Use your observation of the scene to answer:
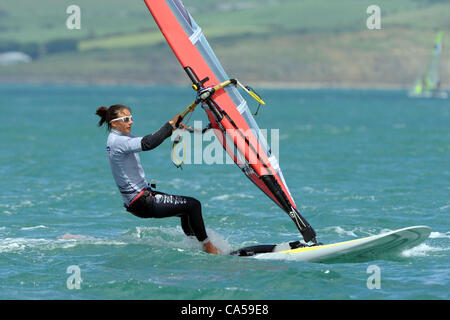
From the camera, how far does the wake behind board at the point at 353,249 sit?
12.3 meters

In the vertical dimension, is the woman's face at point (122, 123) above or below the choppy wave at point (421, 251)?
above

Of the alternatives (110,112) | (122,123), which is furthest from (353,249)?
(110,112)

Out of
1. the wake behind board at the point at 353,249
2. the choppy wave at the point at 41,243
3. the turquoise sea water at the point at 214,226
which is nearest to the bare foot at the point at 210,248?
the turquoise sea water at the point at 214,226

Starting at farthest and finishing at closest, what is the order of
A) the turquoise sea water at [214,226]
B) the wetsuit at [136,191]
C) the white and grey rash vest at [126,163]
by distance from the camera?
the wetsuit at [136,191] < the white and grey rash vest at [126,163] < the turquoise sea water at [214,226]

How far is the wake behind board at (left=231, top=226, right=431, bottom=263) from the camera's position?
40.3 feet

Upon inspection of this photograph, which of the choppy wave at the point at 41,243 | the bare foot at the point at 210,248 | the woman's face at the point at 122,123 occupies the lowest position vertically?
the bare foot at the point at 210,248

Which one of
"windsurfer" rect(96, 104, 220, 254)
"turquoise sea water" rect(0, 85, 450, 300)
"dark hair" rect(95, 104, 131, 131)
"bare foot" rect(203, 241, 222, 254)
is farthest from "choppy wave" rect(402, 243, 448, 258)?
"dark hair" rect(95, 104, 131, 131)

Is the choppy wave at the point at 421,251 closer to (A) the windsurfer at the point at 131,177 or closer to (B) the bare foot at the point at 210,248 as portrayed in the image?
(B) the bare foot at the point at 210,248

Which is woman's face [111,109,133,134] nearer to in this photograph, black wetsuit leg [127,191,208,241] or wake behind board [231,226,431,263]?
black wetsuit leg [127,191,208,241]

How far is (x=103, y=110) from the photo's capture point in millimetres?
11977
